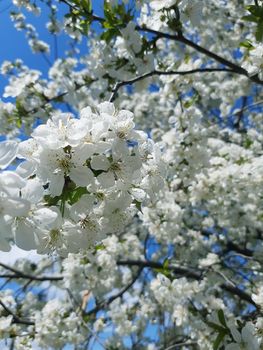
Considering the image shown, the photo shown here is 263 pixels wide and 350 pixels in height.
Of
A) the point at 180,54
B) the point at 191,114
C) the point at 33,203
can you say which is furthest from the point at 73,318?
the point at 180,54

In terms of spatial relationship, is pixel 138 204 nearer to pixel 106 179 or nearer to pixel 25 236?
pixel 106 179

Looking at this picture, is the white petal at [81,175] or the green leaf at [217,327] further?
the green leaf at [217,327]

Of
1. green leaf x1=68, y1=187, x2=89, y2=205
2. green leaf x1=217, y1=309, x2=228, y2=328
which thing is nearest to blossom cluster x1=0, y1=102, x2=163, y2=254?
green leaf x1=68, y1=187, x2=89, y2=205

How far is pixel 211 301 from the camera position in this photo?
3471 mm

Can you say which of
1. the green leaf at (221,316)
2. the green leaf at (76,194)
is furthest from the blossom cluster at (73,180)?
the green leaf at (221,316)

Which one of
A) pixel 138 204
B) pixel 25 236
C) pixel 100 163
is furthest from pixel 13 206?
pixel 138 204

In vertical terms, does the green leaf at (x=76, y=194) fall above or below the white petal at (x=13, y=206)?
above

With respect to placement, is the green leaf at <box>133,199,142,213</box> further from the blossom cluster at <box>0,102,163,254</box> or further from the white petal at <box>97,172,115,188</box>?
the white petal at <box>97,172,115,188</box>

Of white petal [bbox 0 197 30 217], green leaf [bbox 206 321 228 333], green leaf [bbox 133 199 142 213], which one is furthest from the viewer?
green leaf [bbox 206 321 228 333]

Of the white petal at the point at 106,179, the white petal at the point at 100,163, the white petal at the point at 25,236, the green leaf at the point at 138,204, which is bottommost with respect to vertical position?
the white petal at the point at 25,236

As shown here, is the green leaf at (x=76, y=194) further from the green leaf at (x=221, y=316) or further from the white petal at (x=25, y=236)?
the green leaf at (x=221, y=316)

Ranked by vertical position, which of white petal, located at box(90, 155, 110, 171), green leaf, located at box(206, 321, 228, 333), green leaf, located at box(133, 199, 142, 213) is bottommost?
green leaf, located at box(206, 321, 228, 333)

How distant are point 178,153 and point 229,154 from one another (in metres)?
1.46

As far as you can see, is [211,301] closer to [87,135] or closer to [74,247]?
[74,247]
